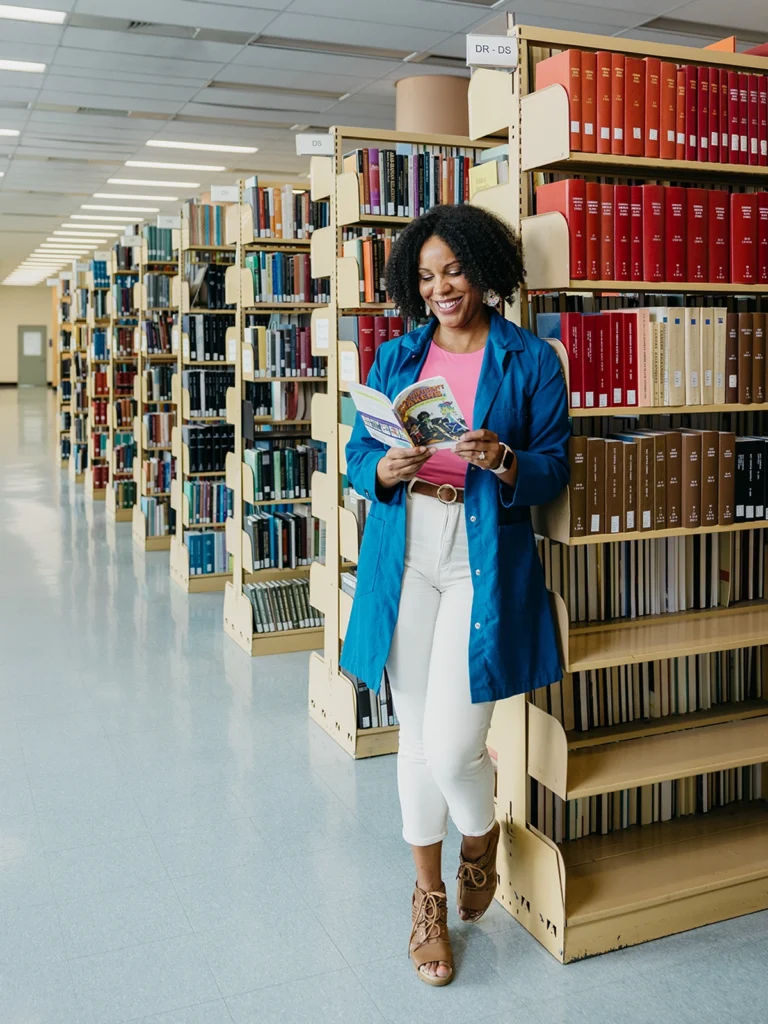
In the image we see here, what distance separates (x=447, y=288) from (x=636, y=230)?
22.0 inches

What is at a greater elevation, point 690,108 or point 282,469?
point 690,108

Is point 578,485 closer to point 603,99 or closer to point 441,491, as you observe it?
point 441,491

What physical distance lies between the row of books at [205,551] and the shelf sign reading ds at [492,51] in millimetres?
4460

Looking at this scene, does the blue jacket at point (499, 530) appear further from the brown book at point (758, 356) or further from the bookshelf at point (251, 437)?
the bookshelf at point (251, 437)

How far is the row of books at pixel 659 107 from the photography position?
249 centimetres

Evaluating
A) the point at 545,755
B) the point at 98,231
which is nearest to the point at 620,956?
the point at 545,755

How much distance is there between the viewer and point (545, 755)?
2.59 metres

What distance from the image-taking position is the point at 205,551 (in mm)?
6539

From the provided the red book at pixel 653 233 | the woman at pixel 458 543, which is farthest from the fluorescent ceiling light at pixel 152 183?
the woman at pixel 458 543

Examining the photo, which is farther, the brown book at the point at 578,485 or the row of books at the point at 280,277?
the row of books at the point at 280,277

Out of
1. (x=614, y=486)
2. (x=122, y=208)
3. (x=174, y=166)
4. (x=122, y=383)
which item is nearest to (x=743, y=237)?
(x=614, y=486)

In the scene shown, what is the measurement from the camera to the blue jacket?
7.54 ft

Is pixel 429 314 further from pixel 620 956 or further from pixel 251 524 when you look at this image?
pixel 251 524

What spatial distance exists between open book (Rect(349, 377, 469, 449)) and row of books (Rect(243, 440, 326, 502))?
124 inches
